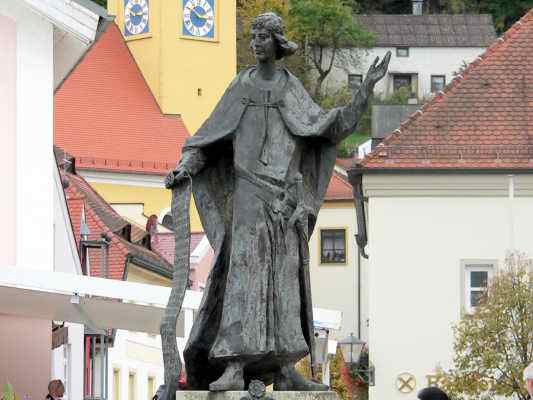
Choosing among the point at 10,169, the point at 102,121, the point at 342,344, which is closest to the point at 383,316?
the point at 342,344

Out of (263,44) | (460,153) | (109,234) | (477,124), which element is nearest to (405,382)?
(460,153)

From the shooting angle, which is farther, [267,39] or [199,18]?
[199,18]

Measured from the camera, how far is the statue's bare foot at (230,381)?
1187cm

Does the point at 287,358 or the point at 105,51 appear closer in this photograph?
the point at 287,358

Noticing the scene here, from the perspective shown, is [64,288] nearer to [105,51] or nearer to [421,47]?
[105,51]

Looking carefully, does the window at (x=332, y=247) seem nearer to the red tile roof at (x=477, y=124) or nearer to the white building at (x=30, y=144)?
the red tile roof at (x=477, y=124)

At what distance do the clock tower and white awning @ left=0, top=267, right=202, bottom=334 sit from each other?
58.7 metres

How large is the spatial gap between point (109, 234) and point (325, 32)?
82.3 metres

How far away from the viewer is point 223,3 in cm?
8506

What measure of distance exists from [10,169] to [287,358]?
17.0 metres

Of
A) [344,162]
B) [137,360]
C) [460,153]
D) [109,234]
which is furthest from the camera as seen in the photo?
[344,162]

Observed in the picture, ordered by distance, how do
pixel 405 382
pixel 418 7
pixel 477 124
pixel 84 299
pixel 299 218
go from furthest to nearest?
pixel 418 7 → pixel 477 124 → pixel 405 382 → pixel 84 299 → pixel 299 218

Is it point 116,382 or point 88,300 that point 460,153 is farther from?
point 88,300

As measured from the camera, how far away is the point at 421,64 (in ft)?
448
